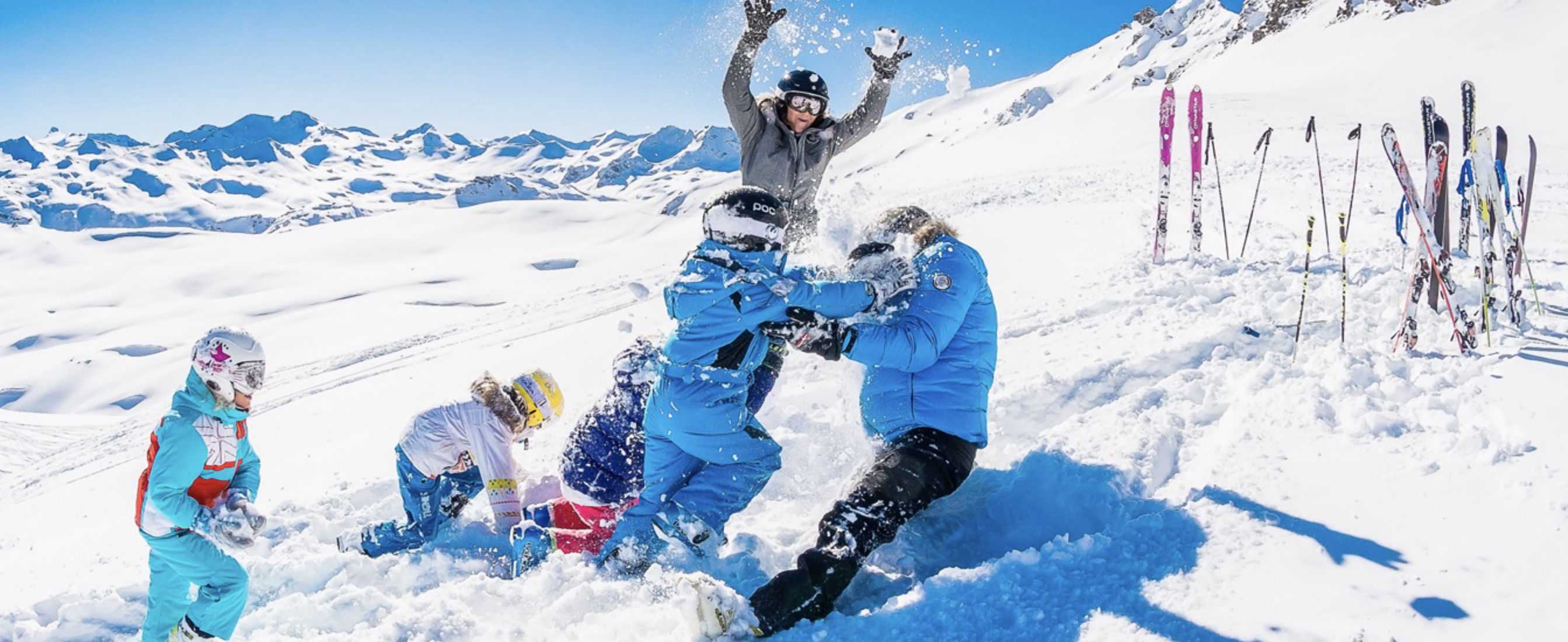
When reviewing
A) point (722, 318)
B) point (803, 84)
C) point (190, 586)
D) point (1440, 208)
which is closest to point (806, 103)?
point (803, 84)

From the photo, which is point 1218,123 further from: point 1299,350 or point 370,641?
point 370,641

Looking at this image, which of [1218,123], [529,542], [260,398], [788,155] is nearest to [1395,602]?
[529,542]

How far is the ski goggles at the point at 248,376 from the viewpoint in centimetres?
325

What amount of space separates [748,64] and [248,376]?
3.00 m

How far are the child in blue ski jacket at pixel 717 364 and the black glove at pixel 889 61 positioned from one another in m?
2.28

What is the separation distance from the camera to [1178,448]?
381cm

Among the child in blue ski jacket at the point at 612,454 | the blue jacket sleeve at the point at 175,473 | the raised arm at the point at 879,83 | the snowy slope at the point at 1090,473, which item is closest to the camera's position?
the snowy slope at the point at 1090,473

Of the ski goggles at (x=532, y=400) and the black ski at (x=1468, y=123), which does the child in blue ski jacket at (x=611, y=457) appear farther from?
the black ski at (x=1468, y=123)

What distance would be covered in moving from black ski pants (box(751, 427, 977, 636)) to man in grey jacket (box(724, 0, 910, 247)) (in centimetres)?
188

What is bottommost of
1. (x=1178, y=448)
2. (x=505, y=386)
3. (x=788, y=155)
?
(x=1178, y=448)

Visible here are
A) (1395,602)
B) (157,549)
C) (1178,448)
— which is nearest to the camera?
(1395,602)

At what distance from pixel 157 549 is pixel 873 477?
2828 mm

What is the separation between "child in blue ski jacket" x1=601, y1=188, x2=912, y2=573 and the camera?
10.9 feet

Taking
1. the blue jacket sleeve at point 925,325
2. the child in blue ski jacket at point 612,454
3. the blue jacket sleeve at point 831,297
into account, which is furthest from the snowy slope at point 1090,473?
the blue jacket sleeve at point 831,297
